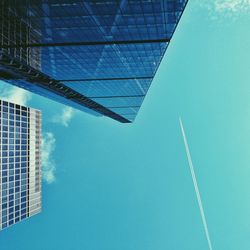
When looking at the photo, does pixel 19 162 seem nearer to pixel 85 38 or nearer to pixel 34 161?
pixel 34 161

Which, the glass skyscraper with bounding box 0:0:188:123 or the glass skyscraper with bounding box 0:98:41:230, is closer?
the glass skyscraper with bounding box 0:0:188:123

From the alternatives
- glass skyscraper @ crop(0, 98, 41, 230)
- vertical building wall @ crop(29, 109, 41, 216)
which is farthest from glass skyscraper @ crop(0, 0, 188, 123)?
vertical building wall @ crop(29, 109, 41, 216)

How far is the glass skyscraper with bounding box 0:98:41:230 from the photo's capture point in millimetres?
70250

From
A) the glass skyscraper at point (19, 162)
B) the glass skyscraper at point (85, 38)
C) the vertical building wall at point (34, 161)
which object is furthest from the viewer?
the vertical building wall at point (34, 161)

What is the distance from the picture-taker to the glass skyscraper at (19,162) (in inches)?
2766

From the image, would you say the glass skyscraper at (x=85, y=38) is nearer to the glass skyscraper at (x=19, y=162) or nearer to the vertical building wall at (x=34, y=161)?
the glass skyscraper at (x=19, y=162)

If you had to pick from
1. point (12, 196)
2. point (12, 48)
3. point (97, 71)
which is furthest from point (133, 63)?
point (12, 196)

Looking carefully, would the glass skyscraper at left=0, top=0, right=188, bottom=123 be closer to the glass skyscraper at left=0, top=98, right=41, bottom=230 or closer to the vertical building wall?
the glass skyscraper at left=0, top=98, right=41, bottom=230

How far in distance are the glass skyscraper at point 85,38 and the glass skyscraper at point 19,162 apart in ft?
42.7

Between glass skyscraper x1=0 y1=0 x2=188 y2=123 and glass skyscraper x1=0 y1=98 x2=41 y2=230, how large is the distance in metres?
13.0

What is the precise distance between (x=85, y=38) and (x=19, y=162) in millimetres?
45253

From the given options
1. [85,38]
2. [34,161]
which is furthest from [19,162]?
[85,38]

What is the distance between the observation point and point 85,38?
3862 cm

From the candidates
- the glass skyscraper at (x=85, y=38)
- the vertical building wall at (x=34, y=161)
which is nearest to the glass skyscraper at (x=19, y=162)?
the vertical building wall at (x=34, y=161)
